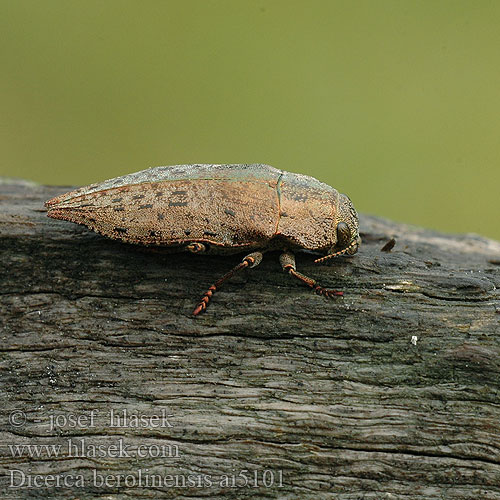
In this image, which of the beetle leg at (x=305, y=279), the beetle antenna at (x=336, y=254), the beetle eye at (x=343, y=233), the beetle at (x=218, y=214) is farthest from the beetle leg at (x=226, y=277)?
the beetle eye at (x=343, y=233)

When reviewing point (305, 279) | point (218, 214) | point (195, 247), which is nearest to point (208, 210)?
point (218, 214)

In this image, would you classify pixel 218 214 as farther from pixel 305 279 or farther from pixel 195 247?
pixel 305 279

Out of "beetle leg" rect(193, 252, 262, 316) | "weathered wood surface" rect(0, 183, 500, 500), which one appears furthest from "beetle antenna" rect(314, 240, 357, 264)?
"beetle leg" rect(193, 252, 262, 316)

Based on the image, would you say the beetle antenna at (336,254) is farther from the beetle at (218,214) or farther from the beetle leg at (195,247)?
the beetle leg at (195,247)

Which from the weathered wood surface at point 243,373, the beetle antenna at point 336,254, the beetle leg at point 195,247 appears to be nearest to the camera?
the weathered wood surface at point 243,373

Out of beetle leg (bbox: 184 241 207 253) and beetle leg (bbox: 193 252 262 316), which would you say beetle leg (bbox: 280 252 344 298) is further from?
beetle leg (bbox: 184 241 207 253)

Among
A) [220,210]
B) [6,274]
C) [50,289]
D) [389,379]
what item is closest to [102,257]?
[50,289]

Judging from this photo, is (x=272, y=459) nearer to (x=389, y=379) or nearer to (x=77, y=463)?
(x=389, y=379)
